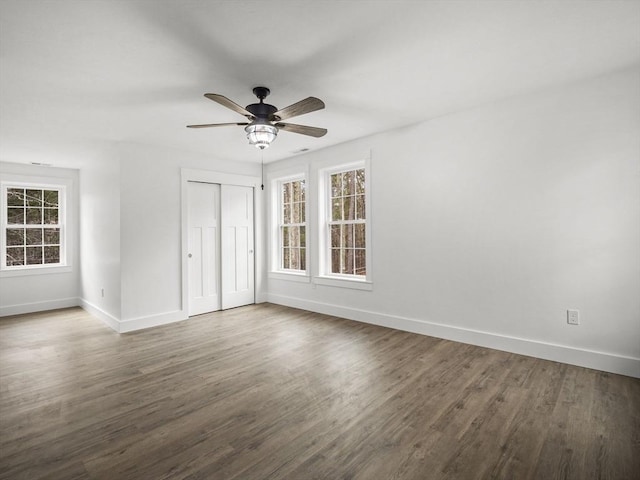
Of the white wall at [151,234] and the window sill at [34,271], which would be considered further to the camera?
the window sill at [34,271]

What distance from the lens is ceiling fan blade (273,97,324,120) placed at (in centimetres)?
242

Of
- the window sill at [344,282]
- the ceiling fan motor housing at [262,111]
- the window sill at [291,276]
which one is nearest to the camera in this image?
the ceiling fan motor housing at [262,111]

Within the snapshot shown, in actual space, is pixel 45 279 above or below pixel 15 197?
below

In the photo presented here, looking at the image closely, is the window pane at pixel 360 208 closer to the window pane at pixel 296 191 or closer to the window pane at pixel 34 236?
the window pane at pixel 296 191

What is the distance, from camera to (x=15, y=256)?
5.59 meters

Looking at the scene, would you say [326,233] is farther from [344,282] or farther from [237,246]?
[237,246]

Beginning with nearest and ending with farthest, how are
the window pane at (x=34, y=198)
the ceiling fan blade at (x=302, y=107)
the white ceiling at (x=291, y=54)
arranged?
1. the white ceiling at (x=291, y=54)
2. the ceiling fan blade at (x=302, y=107)
3. the window pane at (x=34, y=198)

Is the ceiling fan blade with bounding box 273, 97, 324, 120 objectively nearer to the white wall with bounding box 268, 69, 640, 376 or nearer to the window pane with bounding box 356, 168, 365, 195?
the white wall with bounding box 268, 69, 640, 376

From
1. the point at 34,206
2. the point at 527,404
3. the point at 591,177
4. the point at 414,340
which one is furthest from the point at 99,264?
the point at 591,177

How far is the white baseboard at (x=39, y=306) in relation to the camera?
17.5 feet

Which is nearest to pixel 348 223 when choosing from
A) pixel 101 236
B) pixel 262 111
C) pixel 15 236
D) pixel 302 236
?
pixel 302 236

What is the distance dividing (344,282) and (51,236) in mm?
5357

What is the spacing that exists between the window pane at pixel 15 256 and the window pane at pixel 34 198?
30.9 inches

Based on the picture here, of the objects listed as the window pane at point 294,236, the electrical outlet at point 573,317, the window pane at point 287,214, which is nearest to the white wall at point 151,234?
the window pane at point 287,214
